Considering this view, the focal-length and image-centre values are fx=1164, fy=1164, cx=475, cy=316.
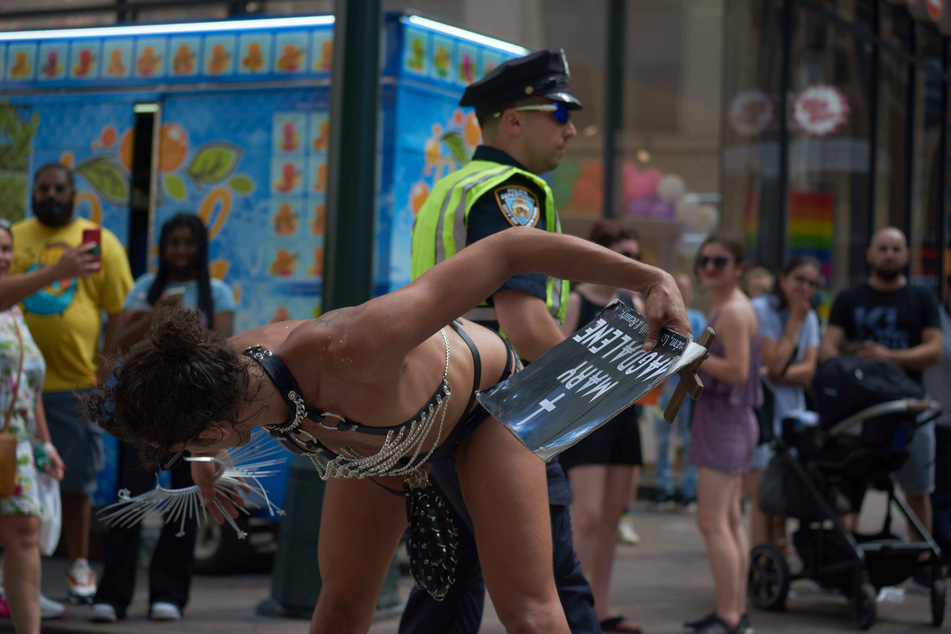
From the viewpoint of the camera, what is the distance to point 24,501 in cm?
443

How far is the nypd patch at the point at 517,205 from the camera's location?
10.8 feet

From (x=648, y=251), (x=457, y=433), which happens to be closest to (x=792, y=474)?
(x=457, y=433)

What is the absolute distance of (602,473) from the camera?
5309mm

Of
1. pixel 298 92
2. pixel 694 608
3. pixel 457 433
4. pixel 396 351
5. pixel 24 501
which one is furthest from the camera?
pixel 298 92

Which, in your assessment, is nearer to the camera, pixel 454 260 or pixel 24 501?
pixel 454 260

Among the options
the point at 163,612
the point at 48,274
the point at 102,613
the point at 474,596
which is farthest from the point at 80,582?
the point at 474,596

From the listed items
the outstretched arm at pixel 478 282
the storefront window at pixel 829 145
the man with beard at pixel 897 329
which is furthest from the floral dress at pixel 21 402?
the storefront window at pixel 829 145

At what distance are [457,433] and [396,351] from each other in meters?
0.48

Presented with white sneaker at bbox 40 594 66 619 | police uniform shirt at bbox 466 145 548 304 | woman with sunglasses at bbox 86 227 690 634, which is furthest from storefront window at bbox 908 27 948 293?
woman with sunglasses at bbox 86 227 690 634

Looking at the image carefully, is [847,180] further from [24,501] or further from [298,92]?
[24,501]

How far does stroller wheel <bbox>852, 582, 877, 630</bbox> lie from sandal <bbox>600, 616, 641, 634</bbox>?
3.72 feet

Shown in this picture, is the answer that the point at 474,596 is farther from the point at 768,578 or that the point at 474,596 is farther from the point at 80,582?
the point at 768,578

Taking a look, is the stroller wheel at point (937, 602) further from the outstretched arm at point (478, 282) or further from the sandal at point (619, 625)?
the outstretched arm at point (478, 282)

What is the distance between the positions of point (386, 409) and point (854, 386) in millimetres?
3935
